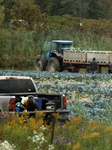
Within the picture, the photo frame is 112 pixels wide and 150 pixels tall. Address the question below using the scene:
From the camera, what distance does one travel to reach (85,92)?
14.9 m

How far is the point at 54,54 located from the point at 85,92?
1101 centimetres

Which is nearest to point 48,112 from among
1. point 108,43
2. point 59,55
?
point 59,55

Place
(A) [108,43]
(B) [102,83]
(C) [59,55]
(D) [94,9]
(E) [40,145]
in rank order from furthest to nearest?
(D) [94,9], (A) [108,43], (C) [59,55], (B) [102,83], (E) [40,145]

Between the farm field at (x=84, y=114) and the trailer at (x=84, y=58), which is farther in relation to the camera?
the trailer at (x=84, y=58)

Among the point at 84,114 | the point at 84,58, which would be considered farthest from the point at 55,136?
the point at 84,58

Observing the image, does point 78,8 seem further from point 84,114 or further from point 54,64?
point 84,114

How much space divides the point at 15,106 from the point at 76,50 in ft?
54.4

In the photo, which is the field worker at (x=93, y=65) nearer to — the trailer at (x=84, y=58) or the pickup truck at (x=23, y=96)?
the trailer at (x=84, y=58)

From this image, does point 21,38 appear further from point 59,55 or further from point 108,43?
point 59,55

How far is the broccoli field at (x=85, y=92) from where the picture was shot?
10.2 m

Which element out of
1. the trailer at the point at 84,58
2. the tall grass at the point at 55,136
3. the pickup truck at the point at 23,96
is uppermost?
the trailer at the point at 84,58

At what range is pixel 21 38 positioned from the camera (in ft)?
120

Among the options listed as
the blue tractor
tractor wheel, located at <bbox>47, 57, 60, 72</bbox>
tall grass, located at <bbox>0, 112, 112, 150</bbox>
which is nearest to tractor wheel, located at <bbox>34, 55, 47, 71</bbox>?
the blue tractor

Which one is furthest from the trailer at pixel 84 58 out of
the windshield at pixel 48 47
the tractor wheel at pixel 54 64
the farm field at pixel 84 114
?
the farm field at pixel 84 114
